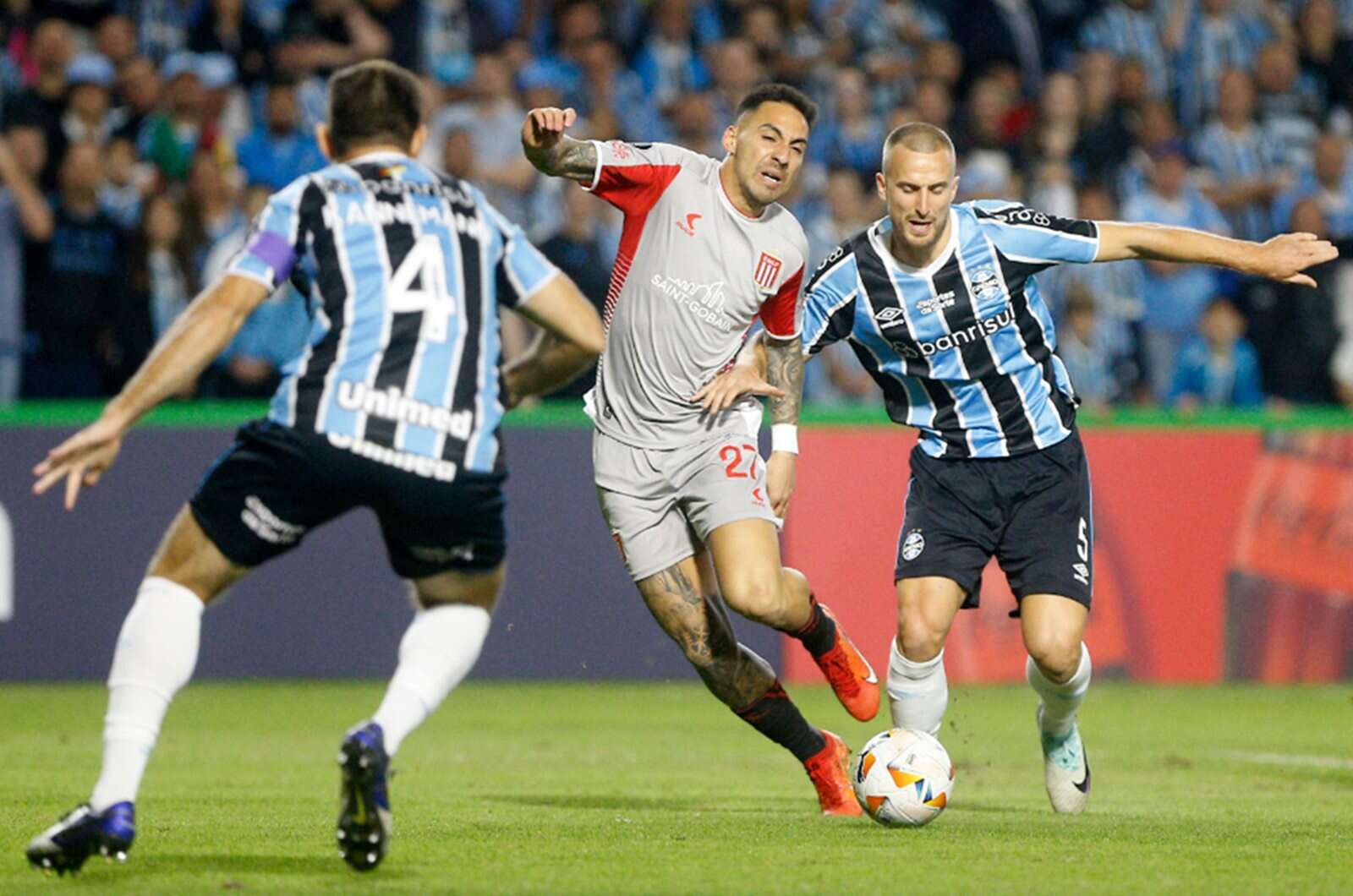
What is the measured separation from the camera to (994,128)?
15391 millimetres

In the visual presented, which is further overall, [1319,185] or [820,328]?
[1319,185]

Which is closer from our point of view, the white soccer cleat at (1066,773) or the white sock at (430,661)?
the white sock at (430,661)

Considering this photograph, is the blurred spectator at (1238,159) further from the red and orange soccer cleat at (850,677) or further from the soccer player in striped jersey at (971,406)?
the red and orange soccer cleat at (850,677)

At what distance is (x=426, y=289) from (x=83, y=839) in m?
1.64

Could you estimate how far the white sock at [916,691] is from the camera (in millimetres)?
7246

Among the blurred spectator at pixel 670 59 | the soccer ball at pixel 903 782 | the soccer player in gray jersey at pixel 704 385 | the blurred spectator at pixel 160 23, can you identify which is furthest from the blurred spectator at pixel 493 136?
the soccer ball at pixel 903 782

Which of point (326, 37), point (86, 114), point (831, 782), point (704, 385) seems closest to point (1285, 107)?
point (326, 37)

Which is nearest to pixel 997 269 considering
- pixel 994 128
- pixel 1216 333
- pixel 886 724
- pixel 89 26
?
pixel 886 724

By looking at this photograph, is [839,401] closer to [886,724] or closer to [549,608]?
[549,608]

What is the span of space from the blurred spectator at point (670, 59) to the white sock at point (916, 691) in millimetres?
8593

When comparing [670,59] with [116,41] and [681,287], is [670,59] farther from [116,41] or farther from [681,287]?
[681,287]

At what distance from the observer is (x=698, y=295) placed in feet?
23.2

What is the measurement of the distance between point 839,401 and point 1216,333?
257 cm

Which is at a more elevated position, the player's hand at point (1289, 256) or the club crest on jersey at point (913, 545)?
the player's hand at point (1289, 256)
